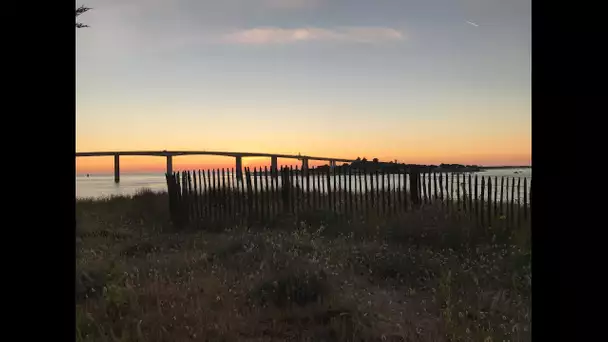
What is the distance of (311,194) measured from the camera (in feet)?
44.7

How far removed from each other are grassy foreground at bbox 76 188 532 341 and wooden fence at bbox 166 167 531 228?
2121mm

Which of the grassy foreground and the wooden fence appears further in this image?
the wooden fence

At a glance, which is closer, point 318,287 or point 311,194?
point 318,287

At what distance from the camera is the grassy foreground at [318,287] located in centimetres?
467

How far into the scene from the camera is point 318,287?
5.74 m

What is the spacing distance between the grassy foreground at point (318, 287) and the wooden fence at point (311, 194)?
2.12m

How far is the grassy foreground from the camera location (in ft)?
15.3

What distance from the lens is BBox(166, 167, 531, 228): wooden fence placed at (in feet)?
40.3

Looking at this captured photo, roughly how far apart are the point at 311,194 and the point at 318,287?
312 inches
